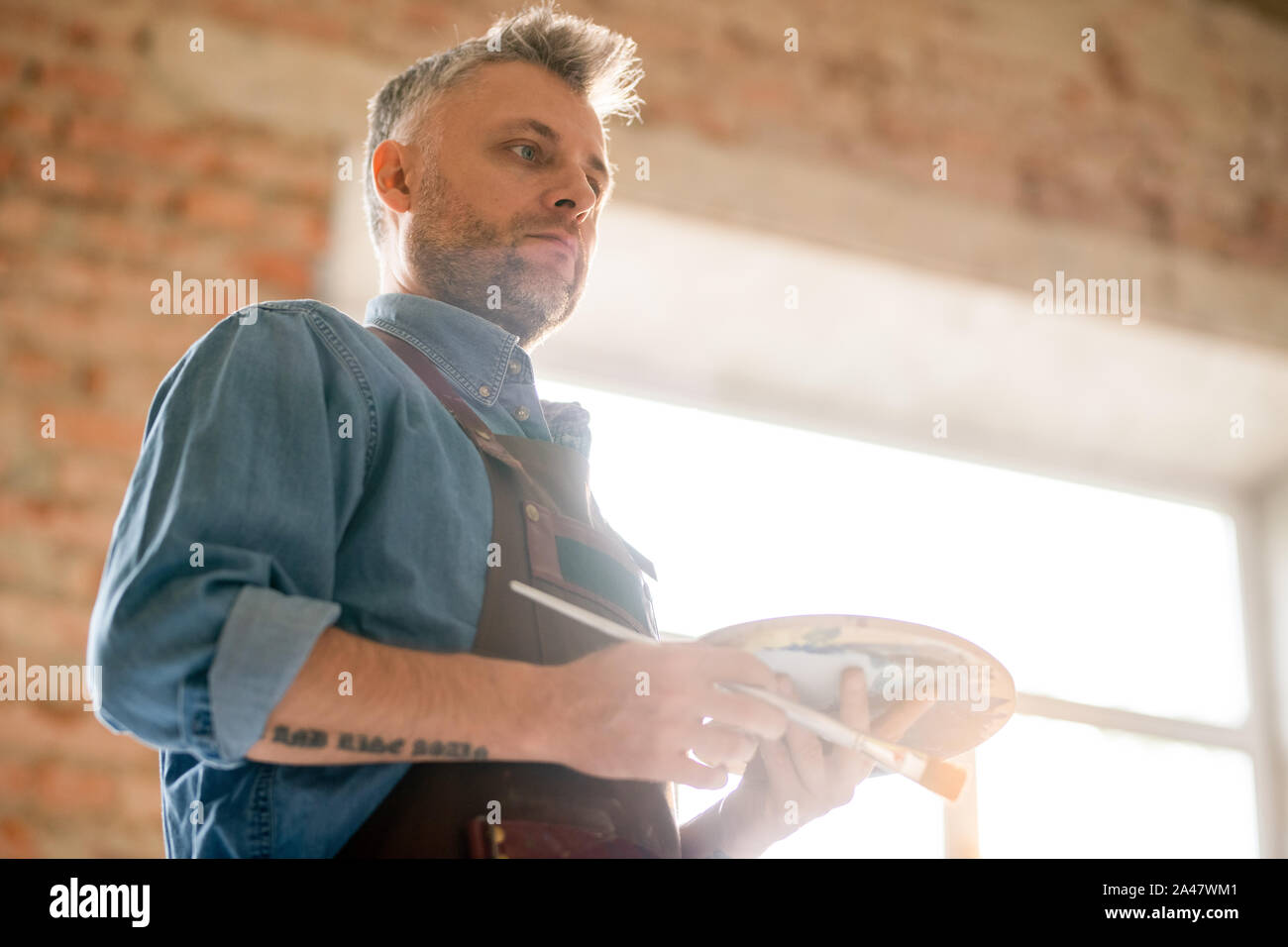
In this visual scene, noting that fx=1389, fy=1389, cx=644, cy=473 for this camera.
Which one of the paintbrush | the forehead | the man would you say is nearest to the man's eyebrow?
the forehead

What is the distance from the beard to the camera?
62.4 inches

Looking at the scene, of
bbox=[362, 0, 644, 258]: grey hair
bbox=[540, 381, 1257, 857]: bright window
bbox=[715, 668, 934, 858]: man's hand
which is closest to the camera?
bbox=[715, 668, 934, 858]: man's hand

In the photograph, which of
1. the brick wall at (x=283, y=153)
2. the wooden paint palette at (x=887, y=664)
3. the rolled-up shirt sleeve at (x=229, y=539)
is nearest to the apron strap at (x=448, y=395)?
the rolled-up shirt sleeve at (x=229, y=539)

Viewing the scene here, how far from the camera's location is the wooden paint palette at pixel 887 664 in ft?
3.78

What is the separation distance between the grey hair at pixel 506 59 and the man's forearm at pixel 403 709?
3.00 ft

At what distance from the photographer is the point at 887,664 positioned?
1.21 m

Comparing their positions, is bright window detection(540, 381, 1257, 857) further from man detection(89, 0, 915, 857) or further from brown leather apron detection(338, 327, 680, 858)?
man detection(89, 0, 915, 857)

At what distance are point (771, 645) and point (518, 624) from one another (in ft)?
0.70

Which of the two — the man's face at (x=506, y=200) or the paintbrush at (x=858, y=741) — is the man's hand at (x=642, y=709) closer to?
the paintbrush at (x=858, y=741)

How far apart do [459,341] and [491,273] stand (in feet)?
0.53

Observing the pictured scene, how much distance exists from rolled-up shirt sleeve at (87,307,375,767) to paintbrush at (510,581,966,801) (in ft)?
0.63

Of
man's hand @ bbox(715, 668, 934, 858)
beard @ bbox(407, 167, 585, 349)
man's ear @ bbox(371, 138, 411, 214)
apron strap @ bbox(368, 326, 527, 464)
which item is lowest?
man's hand @ bbox(715, 668, 934, 858)

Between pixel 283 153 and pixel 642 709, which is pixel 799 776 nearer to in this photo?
pixel 642 709

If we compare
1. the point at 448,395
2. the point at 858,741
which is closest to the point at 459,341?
Result: the point at 448,395
